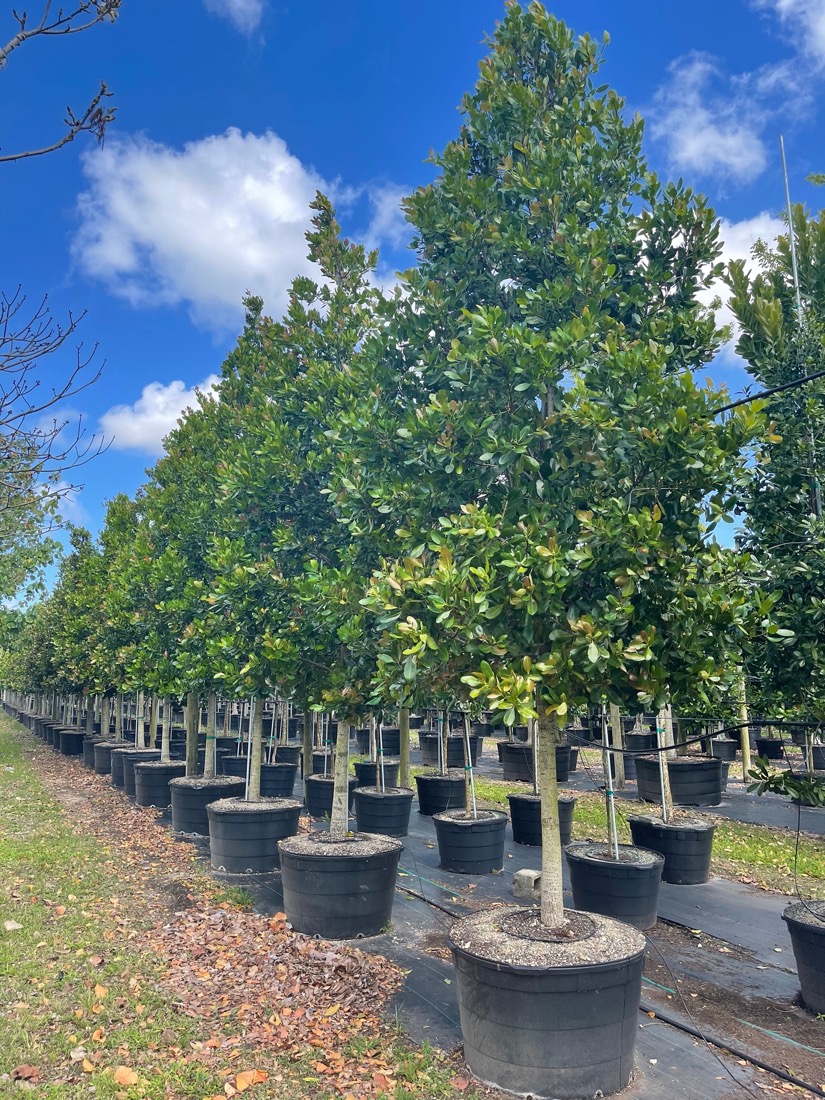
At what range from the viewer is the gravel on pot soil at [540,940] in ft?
14.4

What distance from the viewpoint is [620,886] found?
732 cm

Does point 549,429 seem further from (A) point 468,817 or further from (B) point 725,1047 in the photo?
(A) point 468,817

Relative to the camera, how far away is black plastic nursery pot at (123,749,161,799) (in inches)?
622

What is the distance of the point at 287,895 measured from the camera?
23.4 feet

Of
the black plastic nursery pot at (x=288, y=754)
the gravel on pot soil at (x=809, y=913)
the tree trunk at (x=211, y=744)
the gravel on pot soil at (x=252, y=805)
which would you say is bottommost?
the black plastic nursery pot at (x=288, y=754)

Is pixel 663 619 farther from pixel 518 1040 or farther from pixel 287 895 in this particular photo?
pixel 287 895

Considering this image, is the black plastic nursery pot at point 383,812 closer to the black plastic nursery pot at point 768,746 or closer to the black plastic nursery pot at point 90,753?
the black plastic nursery pot at point 90,753

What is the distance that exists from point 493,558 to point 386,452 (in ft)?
4.97

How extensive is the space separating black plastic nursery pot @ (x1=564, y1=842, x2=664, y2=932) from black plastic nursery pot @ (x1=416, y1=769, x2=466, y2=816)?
238 inches

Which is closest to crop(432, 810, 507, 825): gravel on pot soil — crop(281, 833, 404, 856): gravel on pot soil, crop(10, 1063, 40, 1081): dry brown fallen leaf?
crop(281, 833, 404, 856): gravel on pot soil

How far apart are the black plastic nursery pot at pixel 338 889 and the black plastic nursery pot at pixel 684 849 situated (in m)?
3.88

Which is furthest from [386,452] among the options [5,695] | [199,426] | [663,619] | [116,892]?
[5,695]

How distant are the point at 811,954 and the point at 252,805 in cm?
654

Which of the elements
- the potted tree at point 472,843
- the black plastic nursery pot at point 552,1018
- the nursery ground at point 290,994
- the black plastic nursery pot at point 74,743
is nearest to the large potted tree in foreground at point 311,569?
the nursery ground at point 290,994
